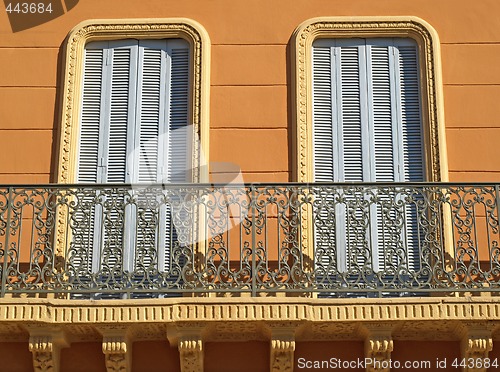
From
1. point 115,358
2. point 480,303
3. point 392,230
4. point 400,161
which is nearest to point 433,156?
point 400,161

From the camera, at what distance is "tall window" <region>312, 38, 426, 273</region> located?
39.2 feet

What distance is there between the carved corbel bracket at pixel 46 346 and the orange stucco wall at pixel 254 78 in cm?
207

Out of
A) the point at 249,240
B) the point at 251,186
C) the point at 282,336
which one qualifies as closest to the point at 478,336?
the point at 282,336

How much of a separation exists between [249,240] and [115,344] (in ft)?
6.13

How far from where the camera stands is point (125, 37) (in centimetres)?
1295

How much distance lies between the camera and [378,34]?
507 inches

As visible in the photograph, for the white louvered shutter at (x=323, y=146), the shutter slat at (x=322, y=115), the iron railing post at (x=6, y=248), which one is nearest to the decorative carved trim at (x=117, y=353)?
the iron railing post at (x=6, y=248)

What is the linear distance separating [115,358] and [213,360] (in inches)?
39.3

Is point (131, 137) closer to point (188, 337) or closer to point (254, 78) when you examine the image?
point (254, 78)

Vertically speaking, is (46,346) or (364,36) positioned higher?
(364,36)

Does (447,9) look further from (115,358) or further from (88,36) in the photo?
(115,358)

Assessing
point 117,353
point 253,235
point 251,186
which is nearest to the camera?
point 117,353

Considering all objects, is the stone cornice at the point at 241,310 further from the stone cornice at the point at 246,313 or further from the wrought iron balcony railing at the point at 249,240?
the wrought iron balcony railing at the point at 249,240

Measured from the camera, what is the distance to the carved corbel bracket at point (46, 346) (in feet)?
35.7
